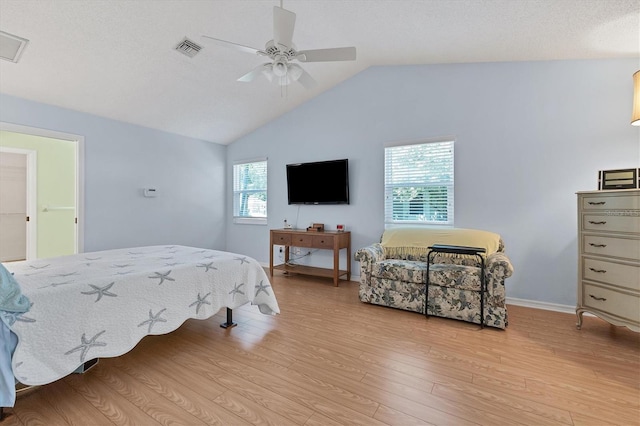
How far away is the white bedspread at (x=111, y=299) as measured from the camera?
57.1 inches

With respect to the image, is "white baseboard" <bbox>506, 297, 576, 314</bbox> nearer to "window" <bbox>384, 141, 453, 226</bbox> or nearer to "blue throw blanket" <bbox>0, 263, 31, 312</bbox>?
"window" <bbox>384, 141, 453, 226</bbox>

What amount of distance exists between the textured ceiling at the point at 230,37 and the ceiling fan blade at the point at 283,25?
35.6 inches

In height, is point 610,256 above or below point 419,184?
below

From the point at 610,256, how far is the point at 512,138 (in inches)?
60.3

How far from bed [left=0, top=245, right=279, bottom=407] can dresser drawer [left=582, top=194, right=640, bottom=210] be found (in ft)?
9.81

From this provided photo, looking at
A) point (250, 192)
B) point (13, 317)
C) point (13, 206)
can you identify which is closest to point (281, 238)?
point (250, 192)

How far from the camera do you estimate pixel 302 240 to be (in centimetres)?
423

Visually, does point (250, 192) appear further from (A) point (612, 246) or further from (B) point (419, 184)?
(A) point (612, 246)

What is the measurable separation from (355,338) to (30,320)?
2.08 meters

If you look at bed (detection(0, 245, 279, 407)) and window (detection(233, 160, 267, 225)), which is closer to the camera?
bed (detection(0, 245, 279, 407))

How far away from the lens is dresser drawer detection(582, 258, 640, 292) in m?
2.15

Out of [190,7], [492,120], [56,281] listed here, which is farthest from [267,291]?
[492,120]

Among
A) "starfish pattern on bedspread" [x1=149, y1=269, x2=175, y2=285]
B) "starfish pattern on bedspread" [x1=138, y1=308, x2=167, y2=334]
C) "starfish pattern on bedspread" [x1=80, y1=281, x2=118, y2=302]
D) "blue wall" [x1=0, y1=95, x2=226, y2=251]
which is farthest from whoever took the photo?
"blue wall" [x1=0, y1=95, x2=226, y2=251]

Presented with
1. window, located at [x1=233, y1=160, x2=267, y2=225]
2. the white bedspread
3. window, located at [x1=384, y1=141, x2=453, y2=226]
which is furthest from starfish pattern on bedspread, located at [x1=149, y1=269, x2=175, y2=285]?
window, located at [x1=233, y1=160, x2=267, y2=225]
